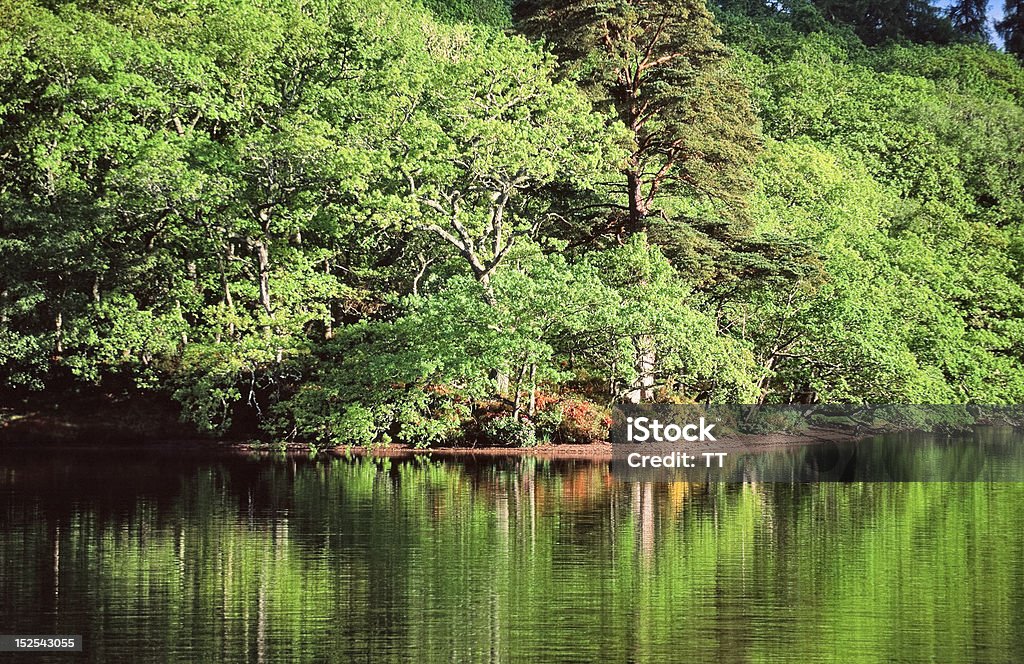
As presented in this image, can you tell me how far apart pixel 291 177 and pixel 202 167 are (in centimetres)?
258

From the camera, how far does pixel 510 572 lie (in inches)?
603

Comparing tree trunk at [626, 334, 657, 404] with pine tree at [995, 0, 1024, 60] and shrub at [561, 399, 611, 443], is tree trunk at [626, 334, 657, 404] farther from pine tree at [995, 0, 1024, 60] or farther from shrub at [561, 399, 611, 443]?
pine tree at [995, 0, 1024, 60]

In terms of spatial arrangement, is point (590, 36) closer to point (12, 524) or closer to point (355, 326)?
point (355, 326)

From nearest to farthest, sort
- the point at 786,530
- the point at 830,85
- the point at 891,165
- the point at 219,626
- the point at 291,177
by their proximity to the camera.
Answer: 1. the point at 219,626
2. the point at 786,530
3. the point at 291,177
4. the point at 891,165
5. the point at 830,85

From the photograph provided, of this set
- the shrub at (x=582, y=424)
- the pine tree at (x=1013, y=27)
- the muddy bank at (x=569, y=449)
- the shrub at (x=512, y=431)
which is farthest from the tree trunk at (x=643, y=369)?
the pine tree at (x=1013, y=27)

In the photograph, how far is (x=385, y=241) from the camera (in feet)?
129

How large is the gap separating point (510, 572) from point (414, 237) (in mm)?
23056

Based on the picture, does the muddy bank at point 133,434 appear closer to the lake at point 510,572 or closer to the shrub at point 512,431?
the shrub at point 512,431

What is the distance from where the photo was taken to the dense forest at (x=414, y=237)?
110 feet

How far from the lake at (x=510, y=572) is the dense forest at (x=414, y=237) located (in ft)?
29.4

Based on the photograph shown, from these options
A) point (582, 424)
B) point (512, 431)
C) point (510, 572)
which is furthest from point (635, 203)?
point (510, 572)

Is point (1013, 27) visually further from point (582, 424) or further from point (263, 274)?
point (263, 274)

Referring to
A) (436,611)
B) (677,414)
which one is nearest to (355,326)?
(677,414)

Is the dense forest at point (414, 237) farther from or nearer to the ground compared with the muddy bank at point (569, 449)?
farther from the ground
